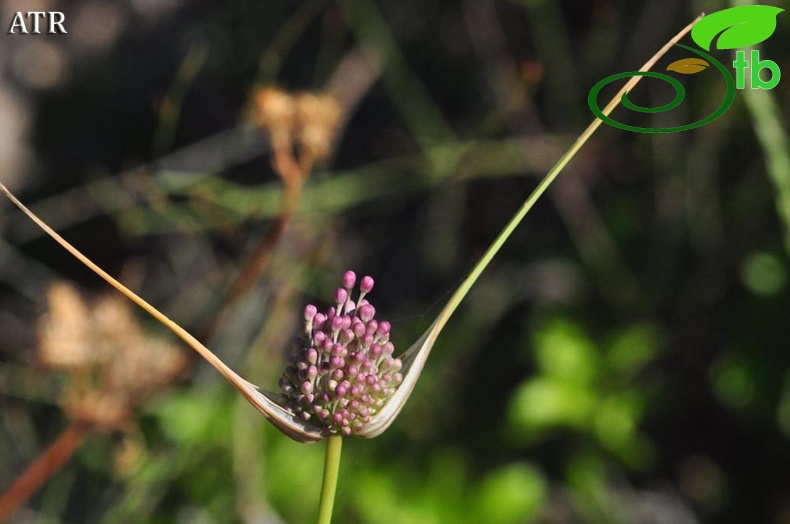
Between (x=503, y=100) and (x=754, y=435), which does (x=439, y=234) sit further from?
(x=754, y=435)

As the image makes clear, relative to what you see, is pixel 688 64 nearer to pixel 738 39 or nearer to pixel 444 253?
pixel 738 39

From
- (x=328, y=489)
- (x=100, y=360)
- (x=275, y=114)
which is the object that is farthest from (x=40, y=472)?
(x=328, y=489)

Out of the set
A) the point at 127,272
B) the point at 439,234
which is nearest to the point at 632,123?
the point at 439,234

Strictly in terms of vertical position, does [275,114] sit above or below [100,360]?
above

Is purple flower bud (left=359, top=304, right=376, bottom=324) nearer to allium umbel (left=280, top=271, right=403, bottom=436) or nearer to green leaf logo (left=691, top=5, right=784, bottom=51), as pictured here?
allium umbel (left=280, top=271, right=403, bottom=436)

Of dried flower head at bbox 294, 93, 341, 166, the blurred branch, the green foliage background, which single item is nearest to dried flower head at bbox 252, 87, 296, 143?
dried flower head at bbox 294, 93, 341, 166
